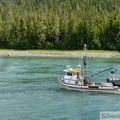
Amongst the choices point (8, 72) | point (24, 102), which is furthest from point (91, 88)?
point (8, 72)

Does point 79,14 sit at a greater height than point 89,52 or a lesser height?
greater

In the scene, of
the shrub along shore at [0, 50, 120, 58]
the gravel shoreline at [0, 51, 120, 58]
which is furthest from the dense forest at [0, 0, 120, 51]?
the gravel shoreline at [0, 51, 120, 58]

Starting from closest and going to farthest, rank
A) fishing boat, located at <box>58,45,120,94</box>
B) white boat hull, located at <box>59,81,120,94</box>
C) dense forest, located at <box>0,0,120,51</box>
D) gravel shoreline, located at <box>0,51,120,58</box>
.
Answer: white boat hull, located at <box>59,81,120,94</box>
fishing boat, located at <box>58,45,120,94</box>
gravel shoreline, located at <box>0,51,120,58</box>
dense forest, located at <box>0,0,120,51</box>

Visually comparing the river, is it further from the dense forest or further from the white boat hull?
the dense forest

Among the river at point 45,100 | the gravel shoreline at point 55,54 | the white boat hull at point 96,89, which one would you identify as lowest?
the river at point 45,100

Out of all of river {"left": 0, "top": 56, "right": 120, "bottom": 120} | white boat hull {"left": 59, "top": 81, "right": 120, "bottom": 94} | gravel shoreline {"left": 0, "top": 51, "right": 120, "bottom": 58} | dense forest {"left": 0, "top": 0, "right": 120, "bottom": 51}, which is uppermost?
dense forest {"left": 0, "top": 0, "right": 120, "bottom": 51}

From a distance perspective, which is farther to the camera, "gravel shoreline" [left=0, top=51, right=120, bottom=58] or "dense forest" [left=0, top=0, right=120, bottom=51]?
"dense forest" [left=0, top=0, right=120, bottom=51]

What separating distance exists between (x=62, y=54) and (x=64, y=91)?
7098cm

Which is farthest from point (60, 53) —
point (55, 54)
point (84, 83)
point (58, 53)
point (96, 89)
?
point (96, 89)

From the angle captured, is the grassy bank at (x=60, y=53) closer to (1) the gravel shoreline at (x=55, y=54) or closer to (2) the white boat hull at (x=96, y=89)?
(1) the gravel shoreline at (x=55, y=54)

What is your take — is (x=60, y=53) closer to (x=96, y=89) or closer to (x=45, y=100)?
(x=96, y=89)

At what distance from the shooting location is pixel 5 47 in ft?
516

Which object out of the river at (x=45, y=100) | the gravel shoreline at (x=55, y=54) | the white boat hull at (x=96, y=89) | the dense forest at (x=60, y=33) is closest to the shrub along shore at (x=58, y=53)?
the gravel shoreline at (x=55, y=54)

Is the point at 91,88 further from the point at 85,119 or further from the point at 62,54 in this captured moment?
the point at 62,54
